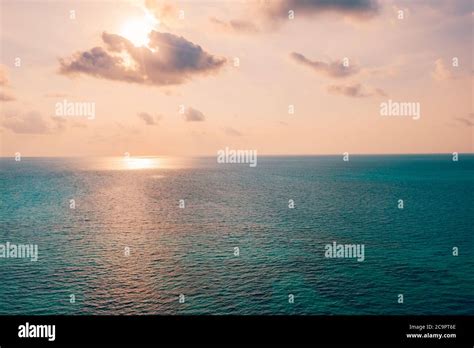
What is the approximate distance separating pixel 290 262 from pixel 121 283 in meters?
29.0

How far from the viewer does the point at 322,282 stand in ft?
159

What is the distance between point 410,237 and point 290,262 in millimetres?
32144

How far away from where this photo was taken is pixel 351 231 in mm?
74312

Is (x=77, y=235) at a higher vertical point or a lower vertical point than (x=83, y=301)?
higher
